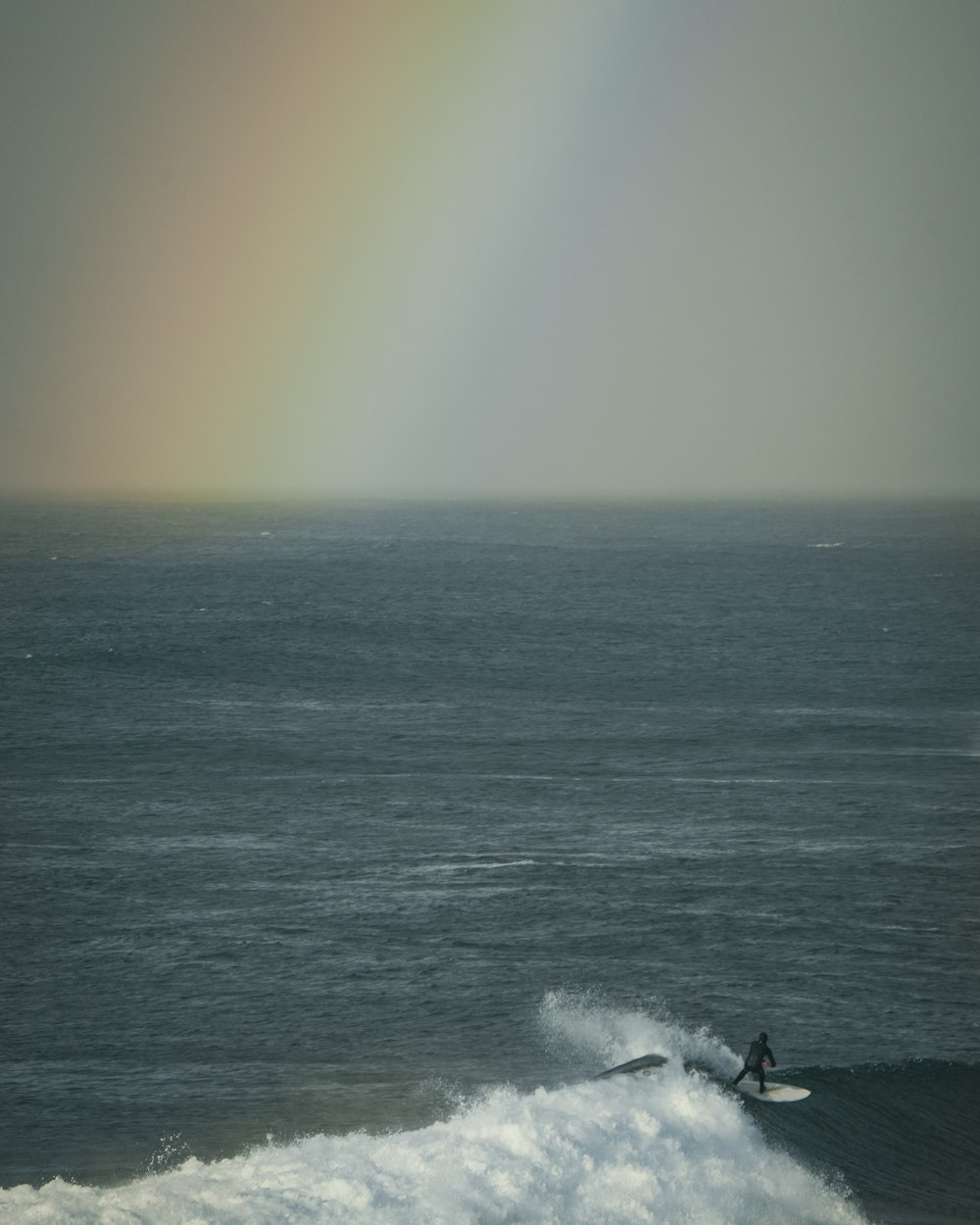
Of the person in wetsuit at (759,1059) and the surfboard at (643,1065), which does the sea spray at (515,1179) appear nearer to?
the person in wetsuit at (759,1059)

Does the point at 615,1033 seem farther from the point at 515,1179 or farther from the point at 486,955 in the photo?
the point at 515,1179

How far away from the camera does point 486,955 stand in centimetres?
6219

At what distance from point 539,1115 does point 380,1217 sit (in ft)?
18.9

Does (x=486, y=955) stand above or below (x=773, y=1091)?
below

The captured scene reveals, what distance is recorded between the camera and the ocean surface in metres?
39.3

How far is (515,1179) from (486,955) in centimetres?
2433

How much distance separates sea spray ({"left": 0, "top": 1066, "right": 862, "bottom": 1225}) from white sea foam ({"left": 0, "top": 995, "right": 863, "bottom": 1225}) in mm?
35

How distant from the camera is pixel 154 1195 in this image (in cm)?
3694

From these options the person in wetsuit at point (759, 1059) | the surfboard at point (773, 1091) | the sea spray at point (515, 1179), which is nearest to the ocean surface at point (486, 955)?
the sea spray at point (515, 1179)

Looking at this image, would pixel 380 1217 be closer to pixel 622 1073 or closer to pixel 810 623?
pixel 622 1073

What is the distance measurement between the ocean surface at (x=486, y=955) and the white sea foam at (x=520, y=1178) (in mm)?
103

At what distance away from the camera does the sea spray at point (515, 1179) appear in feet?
120

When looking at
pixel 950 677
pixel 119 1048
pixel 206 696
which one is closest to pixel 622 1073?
pixel 119 1048

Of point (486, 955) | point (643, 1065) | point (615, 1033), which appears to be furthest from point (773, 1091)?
point (486, 955)
